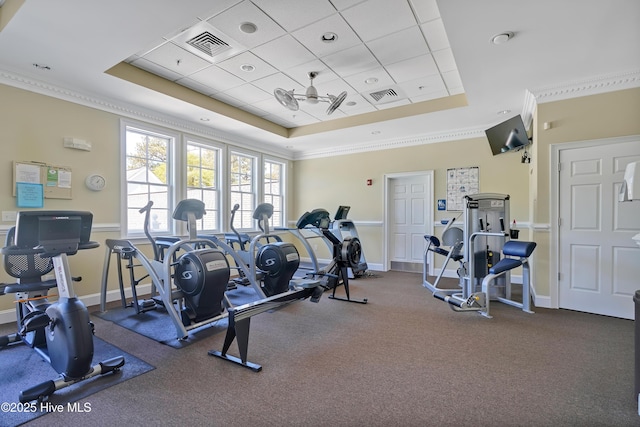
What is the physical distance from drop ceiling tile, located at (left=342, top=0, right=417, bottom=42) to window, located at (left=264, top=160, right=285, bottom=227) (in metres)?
4.53

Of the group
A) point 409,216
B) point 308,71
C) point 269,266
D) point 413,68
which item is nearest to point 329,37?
point 308,71

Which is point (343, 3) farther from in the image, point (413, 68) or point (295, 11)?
point (413, 68)

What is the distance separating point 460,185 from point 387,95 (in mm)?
2392

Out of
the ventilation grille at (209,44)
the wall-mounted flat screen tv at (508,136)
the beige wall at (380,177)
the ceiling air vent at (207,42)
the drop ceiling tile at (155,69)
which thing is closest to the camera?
the ceiling air vent at (207,42)

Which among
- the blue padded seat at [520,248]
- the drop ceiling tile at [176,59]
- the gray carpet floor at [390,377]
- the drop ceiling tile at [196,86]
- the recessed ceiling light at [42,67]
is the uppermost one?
the drop ceiling tile at [176,59]

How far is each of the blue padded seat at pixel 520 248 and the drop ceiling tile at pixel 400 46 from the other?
100 inches

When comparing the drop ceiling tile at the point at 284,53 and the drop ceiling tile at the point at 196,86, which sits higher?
the drop ceiling tile at the point at 284,53

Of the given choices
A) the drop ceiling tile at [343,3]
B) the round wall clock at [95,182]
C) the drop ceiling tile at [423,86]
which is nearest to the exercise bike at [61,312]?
the round wall clock at [95,182]

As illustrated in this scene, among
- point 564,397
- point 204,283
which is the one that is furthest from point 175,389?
point 564,397

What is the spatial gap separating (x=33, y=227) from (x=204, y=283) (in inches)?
52.7

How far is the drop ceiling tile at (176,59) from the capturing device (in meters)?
3.39

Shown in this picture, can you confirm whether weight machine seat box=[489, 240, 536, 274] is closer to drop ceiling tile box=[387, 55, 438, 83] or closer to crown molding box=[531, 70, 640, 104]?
crown molding box=[531, 70, 640, 104]

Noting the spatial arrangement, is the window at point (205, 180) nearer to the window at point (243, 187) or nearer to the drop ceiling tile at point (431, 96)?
the window at point (243, 187)

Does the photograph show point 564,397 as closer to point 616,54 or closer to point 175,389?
point 175,389
